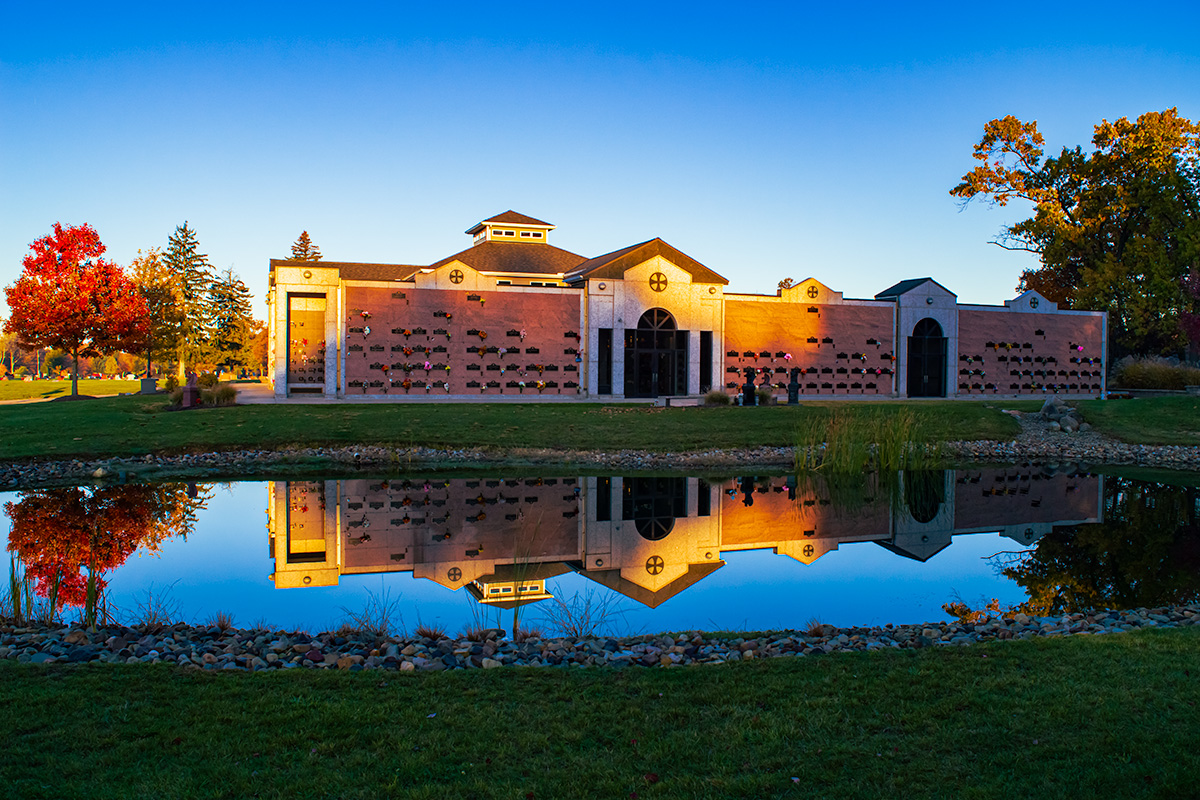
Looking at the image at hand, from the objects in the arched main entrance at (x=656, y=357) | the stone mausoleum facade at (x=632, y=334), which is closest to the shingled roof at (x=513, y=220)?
the stone mausoleum facade at (x=632, y=334)

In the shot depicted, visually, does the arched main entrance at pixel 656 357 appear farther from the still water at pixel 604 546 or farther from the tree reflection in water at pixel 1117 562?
the tree reflection in water at pixel 1117 562

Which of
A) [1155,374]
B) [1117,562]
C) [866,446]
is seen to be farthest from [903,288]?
[1117,562]

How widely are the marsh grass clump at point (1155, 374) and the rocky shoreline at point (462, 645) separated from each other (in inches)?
1517

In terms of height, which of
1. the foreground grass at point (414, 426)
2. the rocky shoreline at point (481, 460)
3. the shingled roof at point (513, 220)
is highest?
the shingled roof at point (513, 220)

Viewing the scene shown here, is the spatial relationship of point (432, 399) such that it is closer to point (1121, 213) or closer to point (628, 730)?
point (628, 730)

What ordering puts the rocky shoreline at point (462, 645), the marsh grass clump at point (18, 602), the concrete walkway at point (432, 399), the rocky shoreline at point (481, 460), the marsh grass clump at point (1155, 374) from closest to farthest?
the rocky shoreline at point (462, 645) → the marsh grass clump at point (18, 602) → the rocky shoreline at point (481, 460) → the concrete walkway at point (432, 399) → the marsh grass clump at point (1155, 374)

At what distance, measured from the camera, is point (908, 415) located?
2128 centimetres

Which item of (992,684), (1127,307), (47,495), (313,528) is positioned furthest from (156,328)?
(1127,307)

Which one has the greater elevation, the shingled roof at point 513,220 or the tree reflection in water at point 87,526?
the shingled roof at point 513,220

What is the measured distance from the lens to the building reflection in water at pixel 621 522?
10.9 meters

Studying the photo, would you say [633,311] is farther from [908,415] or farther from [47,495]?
[47,495]

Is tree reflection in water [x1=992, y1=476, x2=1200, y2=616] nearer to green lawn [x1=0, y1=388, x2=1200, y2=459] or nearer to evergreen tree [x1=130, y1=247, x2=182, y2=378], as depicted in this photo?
green lawn [x1=0, y1=388, x2=1200, y2=459]

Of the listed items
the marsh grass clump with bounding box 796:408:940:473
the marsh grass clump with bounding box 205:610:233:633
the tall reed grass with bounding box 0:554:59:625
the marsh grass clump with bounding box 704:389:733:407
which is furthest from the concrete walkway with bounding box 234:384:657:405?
the marsh grass clump with bounding box 205:610:233:633

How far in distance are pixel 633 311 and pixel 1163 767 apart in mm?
31606
